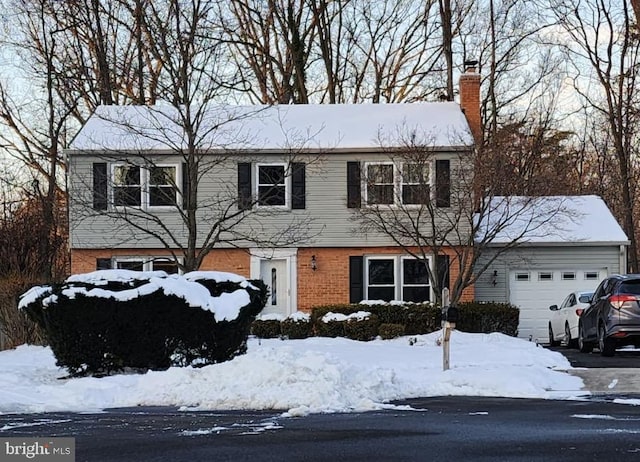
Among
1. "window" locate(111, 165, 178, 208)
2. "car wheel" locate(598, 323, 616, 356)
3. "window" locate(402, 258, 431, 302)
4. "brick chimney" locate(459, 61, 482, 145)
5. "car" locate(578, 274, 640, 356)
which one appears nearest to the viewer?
"car" locate(578, 274, 640, 356)

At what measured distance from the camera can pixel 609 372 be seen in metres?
17.0

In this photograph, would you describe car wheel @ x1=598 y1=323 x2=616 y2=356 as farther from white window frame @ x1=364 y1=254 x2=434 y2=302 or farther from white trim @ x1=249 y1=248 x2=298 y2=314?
white trim @ x1=249 y1=248 x2=298 y2=314

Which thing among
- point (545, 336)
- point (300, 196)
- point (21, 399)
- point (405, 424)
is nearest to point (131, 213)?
point (300, 196)

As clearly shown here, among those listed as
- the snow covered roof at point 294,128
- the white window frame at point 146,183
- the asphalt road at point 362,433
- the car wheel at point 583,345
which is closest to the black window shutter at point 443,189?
the snow covered roof at point 294,128

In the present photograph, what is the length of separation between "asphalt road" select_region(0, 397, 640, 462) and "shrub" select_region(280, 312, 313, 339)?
15688 mm

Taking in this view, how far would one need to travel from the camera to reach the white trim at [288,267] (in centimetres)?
3181

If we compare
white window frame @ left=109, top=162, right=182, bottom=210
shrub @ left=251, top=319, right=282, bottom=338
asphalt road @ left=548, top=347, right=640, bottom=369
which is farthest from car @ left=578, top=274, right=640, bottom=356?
white window frame @ left=109, top=162, right=182, bottom=210

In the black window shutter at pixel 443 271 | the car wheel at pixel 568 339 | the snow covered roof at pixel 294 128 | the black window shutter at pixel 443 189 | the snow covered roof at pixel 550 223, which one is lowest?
the car wheel at pixel 568 339

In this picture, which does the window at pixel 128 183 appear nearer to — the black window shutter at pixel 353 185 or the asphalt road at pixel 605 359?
the black window shutter at pixel 353 185

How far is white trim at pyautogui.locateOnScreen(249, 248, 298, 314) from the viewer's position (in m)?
31.8

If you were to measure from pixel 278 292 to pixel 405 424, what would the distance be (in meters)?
21.8

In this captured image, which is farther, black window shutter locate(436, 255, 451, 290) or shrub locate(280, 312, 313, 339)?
black window shutter locate(436, 255, 451, 290)

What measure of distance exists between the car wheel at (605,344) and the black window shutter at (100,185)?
48.9ft

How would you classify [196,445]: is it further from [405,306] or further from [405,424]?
[405,306]
